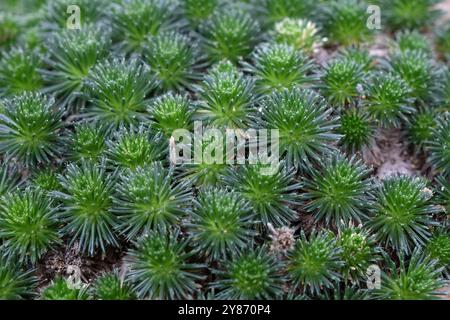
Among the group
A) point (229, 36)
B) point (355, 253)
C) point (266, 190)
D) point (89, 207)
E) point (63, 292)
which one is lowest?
point (63, 292)

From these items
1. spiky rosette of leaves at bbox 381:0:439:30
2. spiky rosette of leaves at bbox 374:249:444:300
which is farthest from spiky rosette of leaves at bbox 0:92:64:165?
spiky rosette of leaves at bbox 381:0:439:30

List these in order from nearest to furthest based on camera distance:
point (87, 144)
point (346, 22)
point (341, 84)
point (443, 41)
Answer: point (87, 144) → point (341, 84) → point (346, 22) → point (443, 41)

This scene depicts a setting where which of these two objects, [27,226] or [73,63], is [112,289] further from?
[73,63]

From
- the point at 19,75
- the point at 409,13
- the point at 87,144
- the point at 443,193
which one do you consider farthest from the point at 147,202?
the point at 409,13

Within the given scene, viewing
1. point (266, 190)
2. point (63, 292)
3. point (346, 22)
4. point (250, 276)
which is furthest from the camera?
point (346, 22)

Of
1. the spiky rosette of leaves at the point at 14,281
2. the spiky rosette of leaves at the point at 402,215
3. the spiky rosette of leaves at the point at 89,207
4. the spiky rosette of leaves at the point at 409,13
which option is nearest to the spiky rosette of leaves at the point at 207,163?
the spiky rosette of leaves at the point at 89,207

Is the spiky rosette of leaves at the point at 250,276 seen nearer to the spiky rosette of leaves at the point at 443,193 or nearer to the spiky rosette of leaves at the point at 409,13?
the spiky rosette of leaves at the point at 443,193
